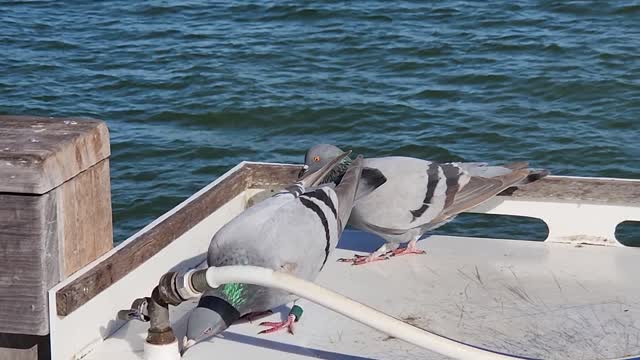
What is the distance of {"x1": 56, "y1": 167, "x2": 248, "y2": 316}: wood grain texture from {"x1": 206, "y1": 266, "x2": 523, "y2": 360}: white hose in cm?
57

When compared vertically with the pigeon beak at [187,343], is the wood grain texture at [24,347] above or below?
below

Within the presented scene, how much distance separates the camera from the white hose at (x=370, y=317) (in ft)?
9.55

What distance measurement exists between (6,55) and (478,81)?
4.87 meters

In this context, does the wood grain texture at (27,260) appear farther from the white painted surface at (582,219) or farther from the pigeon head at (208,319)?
the white painted surface at (582,219)

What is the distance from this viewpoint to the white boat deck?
351cm

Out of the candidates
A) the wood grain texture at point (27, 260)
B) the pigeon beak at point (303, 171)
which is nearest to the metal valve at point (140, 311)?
the wood grain texture at point (27, 260)

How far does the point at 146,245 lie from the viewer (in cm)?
378

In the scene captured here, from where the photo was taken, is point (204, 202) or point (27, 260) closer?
point (27, 260)

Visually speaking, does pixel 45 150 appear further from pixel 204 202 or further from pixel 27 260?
pixel 204 202

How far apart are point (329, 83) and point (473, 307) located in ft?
22.4

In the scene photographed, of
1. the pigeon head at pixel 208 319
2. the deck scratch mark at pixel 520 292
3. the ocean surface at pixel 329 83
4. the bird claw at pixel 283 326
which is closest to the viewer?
the pigeon head at pixel 208 319

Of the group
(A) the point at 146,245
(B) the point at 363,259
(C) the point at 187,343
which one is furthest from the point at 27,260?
(B) the point at 363,259

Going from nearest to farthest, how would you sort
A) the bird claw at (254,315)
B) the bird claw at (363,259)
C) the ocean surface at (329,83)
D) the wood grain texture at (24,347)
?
the wood grain texture at (24,347)
the bird claw at (254,315)
the bird claw at (363,259)
the ocean surface at (329,83)

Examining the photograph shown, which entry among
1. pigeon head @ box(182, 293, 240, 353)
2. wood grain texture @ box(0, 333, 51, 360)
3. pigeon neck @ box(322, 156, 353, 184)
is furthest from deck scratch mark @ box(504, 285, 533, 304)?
wood grain texture @ box(0, 333, 51, 360)
